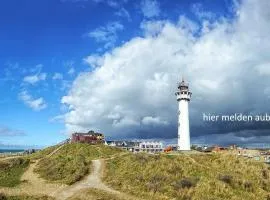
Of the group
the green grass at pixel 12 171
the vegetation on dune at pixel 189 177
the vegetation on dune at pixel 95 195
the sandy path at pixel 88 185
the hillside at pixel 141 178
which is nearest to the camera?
the vegetation on dune at pixel 95 195

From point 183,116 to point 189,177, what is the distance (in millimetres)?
37465

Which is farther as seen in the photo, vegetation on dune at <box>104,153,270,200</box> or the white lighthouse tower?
the white lighthouse tower

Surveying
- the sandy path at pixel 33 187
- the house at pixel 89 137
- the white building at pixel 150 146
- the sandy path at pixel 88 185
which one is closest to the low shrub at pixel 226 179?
the sandy path at pixel 88 185

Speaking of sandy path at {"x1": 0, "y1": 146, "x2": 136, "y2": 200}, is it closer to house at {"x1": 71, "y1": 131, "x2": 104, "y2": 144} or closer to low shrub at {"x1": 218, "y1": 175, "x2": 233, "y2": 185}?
low shrub at {"x1": 218, "y1": 175, "x2": 233, "y2": 185}

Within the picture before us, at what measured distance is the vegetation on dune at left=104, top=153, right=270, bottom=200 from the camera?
5206cm

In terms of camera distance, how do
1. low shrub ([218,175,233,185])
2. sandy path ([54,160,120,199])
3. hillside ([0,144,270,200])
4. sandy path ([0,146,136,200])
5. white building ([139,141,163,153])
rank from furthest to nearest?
1. white building ([139,141,163,153])
2. low shrub ([218,175,233,185])
3. hillside ([0,144,270,200])
4. sandy path ([0,146,136,200])
5. sandy path ([54,160,120,199])

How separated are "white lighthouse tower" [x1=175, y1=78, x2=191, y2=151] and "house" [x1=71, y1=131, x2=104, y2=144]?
33844 millimetres

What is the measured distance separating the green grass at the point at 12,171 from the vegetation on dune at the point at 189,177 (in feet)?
45.3

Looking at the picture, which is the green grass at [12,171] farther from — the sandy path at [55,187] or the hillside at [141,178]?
the sandy path at [55,187]

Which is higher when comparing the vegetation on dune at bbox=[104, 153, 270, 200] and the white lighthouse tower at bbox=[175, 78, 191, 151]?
the white lighthouse tower at bbox=[175, 78, 191, 151]

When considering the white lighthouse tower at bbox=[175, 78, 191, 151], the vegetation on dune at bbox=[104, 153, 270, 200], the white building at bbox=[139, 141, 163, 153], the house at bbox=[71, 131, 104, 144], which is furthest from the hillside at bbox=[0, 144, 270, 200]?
the white building at bbox=[139, 141, 163, 153]

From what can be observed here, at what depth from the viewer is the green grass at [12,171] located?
56281 millimetres

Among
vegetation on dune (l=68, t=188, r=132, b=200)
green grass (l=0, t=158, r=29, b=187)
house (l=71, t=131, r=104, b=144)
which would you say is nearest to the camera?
vegetation on dune (l=68, t=188, r=132, b=200)

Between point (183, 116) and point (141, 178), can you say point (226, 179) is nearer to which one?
point (141, 178)
